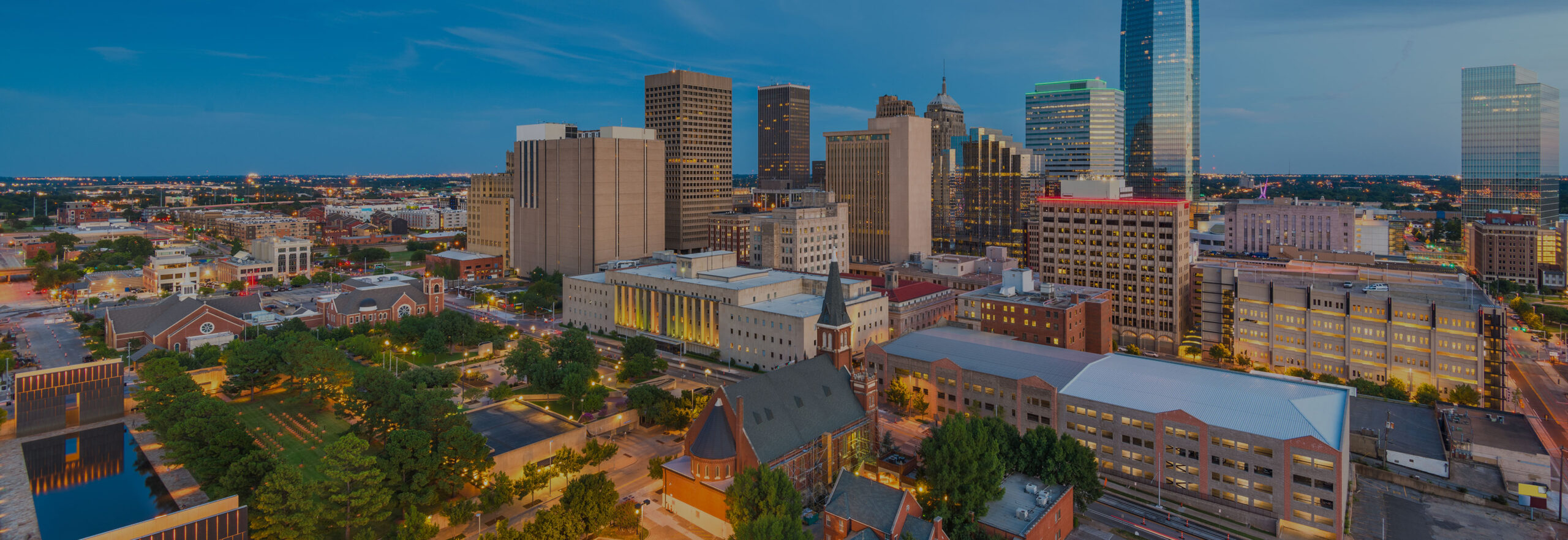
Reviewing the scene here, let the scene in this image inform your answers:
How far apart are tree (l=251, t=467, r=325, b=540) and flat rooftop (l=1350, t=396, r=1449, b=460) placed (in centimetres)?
9537

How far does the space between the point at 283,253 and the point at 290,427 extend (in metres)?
133

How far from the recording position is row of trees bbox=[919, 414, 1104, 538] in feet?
190

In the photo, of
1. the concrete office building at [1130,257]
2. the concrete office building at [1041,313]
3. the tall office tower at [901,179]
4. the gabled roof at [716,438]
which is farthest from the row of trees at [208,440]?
the tall office tower at [901,179]

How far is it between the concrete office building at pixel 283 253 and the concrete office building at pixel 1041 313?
168 m

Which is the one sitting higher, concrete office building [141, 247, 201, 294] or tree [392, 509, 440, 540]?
concrete office building [141, 247, 201, 294]

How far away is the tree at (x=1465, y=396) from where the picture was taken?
92.9 meters

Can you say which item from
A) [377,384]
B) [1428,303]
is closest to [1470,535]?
[1428,303]

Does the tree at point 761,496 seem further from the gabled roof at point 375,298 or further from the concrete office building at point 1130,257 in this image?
the gabled roof at point 375,298

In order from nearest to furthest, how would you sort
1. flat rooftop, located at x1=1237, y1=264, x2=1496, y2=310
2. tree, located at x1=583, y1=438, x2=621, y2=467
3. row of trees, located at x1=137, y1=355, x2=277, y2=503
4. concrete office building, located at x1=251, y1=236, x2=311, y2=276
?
row of trees, located at x1=137, y1=355, x2=277, y2=503
tree, located at x1=583, y1=438, x2=621, y2=467
flat rooftop, located at x1=1237, y1=264, x2=1496, y2=310
concrete office building, located at x1=251, y1=236, x2=311, y2=276

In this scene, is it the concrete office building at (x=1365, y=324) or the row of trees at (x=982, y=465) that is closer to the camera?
the row of trees at (x=982, y=465)

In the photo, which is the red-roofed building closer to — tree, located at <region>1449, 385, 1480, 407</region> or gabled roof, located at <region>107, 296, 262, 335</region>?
tree, located at <region>1449, 385, 1480, 407</region>

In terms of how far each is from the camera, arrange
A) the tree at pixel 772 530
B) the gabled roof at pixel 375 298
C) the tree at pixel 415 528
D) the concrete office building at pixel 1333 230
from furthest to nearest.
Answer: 1. the concrete office building at pixel 1333 230
2. the gabled roof at pixel 375 298
3. the tree at pixel 415 528
4. the tree at pixel 772 530

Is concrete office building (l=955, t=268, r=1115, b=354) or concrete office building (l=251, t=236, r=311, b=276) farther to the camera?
concrete office building (l=251, t=236, r=311, b=276)

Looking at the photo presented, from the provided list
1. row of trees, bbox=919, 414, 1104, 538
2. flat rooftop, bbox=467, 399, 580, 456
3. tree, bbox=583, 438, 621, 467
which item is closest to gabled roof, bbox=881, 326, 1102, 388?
row of trees, bbox=919, 414, 1104, 538
